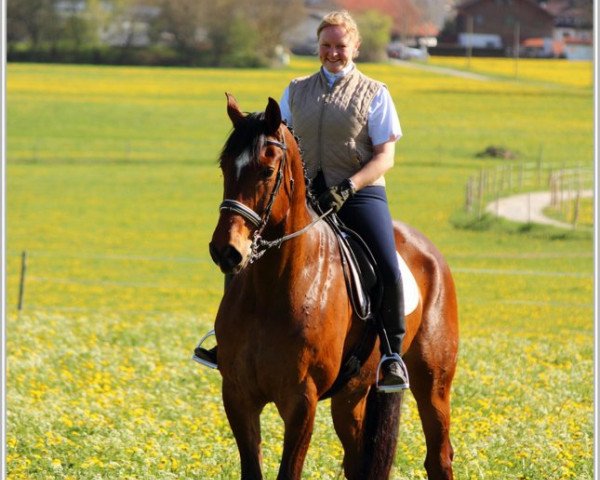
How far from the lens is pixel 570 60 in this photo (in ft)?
359

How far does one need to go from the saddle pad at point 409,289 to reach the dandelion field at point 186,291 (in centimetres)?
157

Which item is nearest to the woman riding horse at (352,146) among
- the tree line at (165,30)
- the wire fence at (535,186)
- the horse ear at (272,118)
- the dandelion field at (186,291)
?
the horse ear at (272,118)

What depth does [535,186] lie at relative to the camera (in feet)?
175

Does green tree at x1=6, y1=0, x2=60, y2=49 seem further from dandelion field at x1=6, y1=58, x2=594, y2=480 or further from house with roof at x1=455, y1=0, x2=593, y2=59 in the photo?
house with roof at x1=455, y1=0, x2=593, y2=59

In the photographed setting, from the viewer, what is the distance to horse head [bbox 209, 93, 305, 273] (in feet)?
19.7

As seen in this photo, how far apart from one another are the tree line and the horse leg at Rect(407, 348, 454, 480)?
80660mm

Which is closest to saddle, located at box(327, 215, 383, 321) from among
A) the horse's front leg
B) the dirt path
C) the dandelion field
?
the horse's front leg

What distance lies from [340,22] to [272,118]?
107 centimetres

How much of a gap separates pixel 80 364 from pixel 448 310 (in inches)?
268

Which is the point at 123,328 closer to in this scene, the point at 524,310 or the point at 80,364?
the point at 80,364

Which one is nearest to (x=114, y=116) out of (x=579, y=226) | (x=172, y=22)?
(x=172, y=22)

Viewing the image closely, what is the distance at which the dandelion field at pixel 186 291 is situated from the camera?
9531mm

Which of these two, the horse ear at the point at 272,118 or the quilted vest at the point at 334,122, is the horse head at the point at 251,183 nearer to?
the horse ear at the point at 272,118

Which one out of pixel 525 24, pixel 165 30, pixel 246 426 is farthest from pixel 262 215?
pixel 525 24
